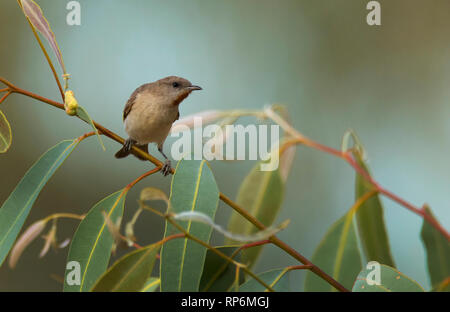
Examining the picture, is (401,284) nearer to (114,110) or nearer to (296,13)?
(114,110)

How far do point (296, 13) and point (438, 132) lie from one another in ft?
8.26

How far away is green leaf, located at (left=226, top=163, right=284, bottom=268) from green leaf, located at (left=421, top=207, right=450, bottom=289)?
523 millimetres

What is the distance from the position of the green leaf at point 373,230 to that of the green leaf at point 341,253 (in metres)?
0.07

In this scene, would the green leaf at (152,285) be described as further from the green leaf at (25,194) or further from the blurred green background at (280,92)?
the blurred green background at (280,92)

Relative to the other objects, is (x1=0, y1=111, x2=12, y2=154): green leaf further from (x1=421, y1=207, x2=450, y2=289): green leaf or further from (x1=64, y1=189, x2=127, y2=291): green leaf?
(x1=421, y1=207, x2=450, y2=289): green leaf

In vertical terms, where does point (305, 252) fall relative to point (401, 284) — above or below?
below

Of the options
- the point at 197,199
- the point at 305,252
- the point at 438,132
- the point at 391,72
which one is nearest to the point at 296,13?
the point at 391,72

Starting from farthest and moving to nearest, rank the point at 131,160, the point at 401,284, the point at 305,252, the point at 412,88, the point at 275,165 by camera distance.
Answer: the point at 412,88 < the point at 131,160 < the point at 305,252 < the point at 275,165 < the point at 401,284

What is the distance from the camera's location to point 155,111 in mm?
2631

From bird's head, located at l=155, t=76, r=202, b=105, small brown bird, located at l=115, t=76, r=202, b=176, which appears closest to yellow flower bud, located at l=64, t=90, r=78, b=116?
small brown bird, located at l=115, t=76, r=202, b=176

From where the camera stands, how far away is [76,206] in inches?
226

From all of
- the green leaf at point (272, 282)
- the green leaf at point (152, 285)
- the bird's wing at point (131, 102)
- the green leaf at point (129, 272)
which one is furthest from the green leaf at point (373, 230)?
the bird's wing at point (131, 102)

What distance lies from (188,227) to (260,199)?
0.54 m

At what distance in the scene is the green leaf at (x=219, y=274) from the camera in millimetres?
1434
